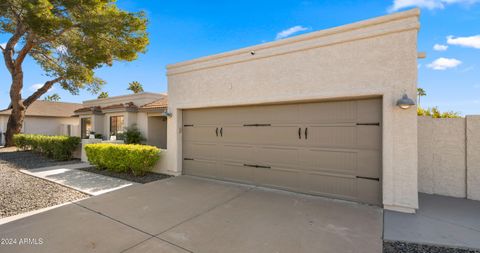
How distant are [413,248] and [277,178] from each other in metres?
3.36

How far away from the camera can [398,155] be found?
464 centimetres

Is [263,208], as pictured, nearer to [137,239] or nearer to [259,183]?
[259,183]

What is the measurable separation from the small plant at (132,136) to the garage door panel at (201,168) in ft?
25.5

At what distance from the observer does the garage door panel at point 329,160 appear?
17.2 feet

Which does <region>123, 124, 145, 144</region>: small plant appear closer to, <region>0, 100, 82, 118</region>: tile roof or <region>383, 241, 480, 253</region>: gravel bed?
<region>383, 241, 480, 253</region>: gravel bed

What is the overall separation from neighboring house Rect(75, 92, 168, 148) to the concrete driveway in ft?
30.9

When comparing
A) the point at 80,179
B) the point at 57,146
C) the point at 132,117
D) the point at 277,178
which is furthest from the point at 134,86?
the point at 277,178

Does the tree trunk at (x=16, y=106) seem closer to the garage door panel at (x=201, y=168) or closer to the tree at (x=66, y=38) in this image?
the tree at (x=66, y=38)

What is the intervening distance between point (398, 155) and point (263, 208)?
3.07 metres

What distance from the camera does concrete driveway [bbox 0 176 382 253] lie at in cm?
338

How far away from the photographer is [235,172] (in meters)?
7.01

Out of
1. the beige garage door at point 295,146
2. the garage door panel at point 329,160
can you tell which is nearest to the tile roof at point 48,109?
the beige garage door at point 295,146

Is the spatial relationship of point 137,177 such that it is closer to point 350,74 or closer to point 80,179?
point 80,179

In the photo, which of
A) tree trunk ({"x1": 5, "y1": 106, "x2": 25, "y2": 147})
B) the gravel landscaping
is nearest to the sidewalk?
the gravel landscaping
